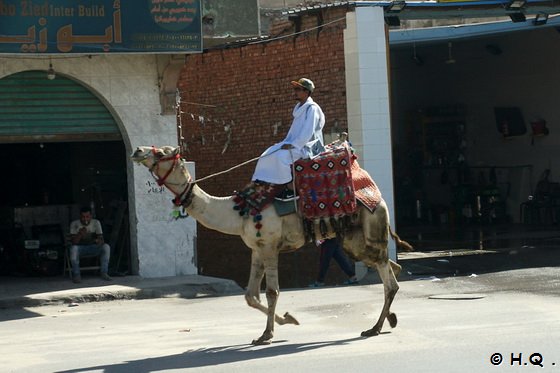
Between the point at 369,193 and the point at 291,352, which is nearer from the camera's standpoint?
the point at 291,352

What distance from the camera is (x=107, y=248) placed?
19.1 m

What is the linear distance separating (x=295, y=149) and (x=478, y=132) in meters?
23.9

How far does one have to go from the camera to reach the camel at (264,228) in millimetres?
12211

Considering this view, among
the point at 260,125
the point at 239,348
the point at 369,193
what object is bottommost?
the point at 239,348

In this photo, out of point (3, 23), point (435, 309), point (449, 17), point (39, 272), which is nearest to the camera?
point (435, 309)

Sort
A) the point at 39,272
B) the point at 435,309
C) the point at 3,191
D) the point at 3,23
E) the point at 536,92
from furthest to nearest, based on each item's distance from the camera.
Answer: the point at 536,92, the point at 3,191, the point at 39,272, the point at 3,23, the point at 435,309

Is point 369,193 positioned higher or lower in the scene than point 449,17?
lower

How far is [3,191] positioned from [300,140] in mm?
13880

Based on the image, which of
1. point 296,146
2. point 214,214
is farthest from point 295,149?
point 214,214

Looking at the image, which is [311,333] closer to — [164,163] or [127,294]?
[164,163]

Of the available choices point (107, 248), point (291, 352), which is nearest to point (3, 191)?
point (107, 248)

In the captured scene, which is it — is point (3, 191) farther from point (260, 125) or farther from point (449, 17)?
point (449, 17)

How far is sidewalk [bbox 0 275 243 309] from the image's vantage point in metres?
17.5

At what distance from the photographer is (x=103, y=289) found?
18094 millimetres
